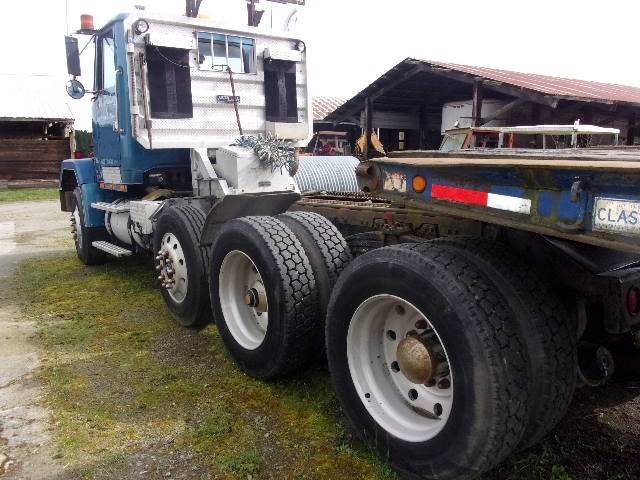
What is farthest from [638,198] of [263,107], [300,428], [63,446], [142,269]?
[142,269]

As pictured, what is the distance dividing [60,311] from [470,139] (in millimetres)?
7618

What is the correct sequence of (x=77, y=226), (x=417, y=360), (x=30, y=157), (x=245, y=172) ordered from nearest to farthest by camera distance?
(x=417, y=360) → (x=245, y=172) → (x=77, y=226) → (x=30, y=157)

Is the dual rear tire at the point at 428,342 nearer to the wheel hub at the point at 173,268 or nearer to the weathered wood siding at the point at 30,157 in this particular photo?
the wheel hub at the point at 173,268

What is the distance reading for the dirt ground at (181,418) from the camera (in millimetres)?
2701

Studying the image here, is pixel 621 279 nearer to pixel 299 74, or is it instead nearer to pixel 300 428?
pixel 300 428

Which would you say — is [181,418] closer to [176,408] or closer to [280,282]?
[176,408]

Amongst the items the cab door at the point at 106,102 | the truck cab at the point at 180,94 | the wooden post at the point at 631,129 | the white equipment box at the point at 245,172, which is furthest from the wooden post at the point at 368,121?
the white equipment box at the point at 245,172

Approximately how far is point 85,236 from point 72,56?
235 centimetres

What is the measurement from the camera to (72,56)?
20.2 ft

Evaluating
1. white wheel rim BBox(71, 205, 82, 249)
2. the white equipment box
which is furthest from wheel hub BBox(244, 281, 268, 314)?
white wheel rim BBox(71, 205, 82, 249)

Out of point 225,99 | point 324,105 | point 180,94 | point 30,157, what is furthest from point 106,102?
point 30,157

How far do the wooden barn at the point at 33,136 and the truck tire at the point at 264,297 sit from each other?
23502mm

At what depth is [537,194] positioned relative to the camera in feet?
6.20

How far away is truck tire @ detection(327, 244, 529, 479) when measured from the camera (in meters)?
2.13
